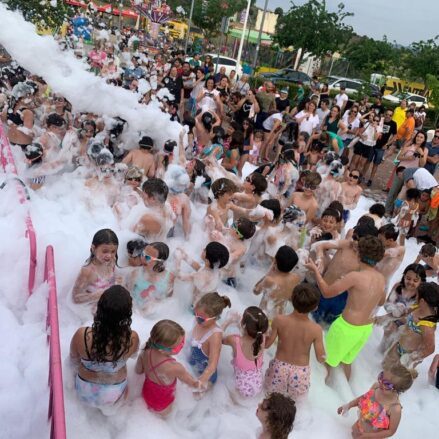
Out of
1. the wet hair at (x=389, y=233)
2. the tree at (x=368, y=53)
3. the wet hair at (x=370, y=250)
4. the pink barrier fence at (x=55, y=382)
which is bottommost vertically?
the pink barrier fence at (x=55, y=382)

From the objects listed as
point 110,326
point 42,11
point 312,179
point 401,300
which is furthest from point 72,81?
point 42,11

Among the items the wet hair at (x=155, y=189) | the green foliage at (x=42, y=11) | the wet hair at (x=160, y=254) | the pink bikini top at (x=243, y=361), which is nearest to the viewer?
the pink bikini top at (x=243, y=361)

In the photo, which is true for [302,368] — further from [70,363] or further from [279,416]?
[70,363]

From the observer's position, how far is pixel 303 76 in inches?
859

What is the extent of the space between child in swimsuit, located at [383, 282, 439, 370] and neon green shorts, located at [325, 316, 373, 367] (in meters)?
0.30

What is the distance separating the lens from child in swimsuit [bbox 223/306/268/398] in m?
2.99

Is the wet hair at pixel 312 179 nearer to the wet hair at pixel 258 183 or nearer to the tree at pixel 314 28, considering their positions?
the wet hair at pixel 258 183

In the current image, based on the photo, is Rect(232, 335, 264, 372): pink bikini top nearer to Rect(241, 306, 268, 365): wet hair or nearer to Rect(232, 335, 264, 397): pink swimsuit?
Rect(232, 335, 264, 397): pink swimsuit

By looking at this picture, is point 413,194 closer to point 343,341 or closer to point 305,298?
point 343,341

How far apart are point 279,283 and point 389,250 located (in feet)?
4.79

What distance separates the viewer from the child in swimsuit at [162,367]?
2.65 metres

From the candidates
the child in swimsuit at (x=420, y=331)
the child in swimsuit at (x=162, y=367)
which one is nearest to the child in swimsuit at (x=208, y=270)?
the child in swimsuit at (x=162, y=367)

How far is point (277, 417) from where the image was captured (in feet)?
7.98

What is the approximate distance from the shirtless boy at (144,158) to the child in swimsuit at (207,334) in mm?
3054
